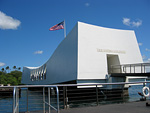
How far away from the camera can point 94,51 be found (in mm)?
15227

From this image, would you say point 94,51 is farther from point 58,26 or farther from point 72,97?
point 72,97

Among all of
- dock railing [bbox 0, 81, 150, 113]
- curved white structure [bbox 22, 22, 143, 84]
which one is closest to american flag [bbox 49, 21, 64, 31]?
curved white structure [bbox 22, 22, 143, 84]

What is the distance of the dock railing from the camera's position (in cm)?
370

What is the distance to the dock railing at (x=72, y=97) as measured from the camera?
3701mm

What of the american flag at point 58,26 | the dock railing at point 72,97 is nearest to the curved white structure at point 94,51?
the dock railing at point 72,97

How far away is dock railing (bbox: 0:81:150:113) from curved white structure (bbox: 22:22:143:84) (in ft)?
3.70

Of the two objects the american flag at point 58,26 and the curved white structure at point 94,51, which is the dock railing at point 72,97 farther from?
the american flag at point 58,26

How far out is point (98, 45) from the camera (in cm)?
1557

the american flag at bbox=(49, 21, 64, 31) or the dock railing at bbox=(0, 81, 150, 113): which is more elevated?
the american flag at bbox=(49, 21, 64, 31)

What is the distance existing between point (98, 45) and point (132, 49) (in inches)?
171

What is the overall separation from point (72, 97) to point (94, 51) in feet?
33.4

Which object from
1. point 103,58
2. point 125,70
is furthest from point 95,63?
point 125,70

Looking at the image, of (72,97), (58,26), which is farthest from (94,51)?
(72,97)

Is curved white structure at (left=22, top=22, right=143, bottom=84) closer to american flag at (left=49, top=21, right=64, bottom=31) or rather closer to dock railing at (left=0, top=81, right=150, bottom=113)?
dock railing at (left=0, top=81, right=150, bottom=113)
